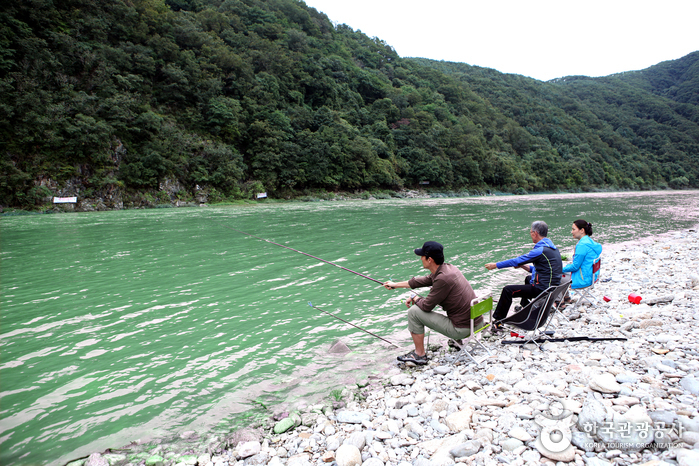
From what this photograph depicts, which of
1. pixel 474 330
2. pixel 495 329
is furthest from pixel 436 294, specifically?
pixel 495 329

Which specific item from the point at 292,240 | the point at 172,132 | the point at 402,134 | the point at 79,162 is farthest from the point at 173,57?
the point at 292,240

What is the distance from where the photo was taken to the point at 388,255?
12609mm

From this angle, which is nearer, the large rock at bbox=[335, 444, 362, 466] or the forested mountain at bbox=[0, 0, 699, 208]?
the large rock at bbox=[335, 444, 362, 466]

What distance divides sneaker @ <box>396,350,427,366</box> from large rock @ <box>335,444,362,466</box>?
212 cm

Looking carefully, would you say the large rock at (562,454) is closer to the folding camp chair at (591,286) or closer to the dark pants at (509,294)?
the dark pants at (509,294)

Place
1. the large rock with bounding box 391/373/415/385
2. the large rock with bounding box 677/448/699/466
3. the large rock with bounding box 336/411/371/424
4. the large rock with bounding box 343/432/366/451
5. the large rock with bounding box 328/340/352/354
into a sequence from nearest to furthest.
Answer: the large rock with bounding box 677/448/699/466 < the large rock with bounding box 343/432/366/451 < the large rock with bounding box 336/411/371/424 < the large rock with bounding box 391/373/415/385 < the large rock with bounding box 328/340/352/354

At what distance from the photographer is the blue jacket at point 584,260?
21.6ft

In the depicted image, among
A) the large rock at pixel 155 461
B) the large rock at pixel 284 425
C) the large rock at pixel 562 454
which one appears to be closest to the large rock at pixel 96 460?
the large rock at pixel 155 461

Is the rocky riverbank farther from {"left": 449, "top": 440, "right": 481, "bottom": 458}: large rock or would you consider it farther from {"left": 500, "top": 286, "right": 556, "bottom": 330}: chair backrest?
{"left": 500, "top": 286, "right": 556, "bottom": 330}: chair backrest

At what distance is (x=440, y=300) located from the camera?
4734 millimetres

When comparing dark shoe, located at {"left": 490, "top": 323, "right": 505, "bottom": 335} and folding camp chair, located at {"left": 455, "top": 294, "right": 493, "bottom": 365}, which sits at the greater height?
folding camp chair, located at {"left": 455, "top": 294, "right": 493, "bottom": 365}

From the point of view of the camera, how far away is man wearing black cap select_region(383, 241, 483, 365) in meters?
4.61

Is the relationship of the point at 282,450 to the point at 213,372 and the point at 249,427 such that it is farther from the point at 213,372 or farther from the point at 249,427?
the point at 213,372

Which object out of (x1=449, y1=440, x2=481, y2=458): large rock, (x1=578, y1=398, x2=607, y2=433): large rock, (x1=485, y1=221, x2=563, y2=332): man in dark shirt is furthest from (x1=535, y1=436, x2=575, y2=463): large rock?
(x1=485, y1=221, x2=563, y2=332): man in dark shirt
